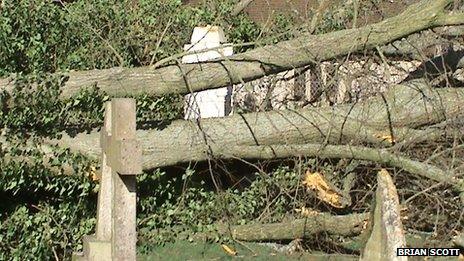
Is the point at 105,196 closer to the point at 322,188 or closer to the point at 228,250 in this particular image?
the point at 228,250

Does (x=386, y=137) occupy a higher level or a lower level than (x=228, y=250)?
higher

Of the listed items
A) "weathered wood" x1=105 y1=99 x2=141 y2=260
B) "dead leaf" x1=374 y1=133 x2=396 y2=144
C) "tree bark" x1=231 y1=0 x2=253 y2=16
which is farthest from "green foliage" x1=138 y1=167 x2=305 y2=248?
"weathered wood" x1=105 y1=99 x2=141 y2=260

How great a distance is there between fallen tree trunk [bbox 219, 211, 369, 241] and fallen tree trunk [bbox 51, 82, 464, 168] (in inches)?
31.2

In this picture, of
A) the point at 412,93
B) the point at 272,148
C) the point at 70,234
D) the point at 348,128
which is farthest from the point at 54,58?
the point at 412,93

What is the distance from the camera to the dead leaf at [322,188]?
8758mm

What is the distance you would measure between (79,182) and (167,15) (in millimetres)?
3280

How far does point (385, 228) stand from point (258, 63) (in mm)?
4780

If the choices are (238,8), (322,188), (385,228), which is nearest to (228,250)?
(322,188)

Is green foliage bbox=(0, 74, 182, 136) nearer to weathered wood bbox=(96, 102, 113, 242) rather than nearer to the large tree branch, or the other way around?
the large tree branch

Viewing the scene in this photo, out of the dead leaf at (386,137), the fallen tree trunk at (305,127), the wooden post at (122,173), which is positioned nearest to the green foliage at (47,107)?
the fallen tree trunk at (305,127)

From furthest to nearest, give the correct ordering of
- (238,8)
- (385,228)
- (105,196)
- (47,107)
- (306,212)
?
(238,8)
(306,212)
(47,107)
(105,196)
(385,228)

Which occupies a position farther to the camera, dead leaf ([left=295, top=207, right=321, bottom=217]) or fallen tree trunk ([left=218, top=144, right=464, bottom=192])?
dead leaf ([left=295, top=207, right=321, bottom=217])

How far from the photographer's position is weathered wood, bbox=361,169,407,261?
389cm

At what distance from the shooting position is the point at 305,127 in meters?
8.85
